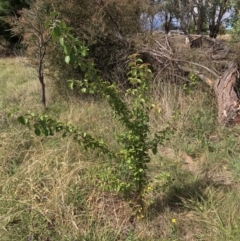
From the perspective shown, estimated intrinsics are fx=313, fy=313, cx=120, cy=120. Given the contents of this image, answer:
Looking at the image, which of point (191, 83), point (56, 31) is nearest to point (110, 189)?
point (56, 31)

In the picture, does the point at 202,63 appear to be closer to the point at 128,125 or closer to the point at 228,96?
the point at 228,96

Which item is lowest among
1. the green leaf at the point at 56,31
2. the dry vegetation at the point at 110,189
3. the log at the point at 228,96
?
the dry vegetation at the point at 110,189

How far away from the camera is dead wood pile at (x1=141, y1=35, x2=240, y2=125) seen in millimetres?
5078

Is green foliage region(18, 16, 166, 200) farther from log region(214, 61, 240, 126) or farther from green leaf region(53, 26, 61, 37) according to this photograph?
log region(214, 61, 240, 126)

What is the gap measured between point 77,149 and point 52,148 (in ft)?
1.05

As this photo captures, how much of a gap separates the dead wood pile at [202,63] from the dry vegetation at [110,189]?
59cm

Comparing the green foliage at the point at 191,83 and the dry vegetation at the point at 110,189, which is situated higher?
the green foliage at the point at 191,83

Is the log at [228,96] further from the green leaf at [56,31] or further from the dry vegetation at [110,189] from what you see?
the green leaf at [56,31]

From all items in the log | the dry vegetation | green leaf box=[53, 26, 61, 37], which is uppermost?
green leaf box=[53, 26, 61, 37]

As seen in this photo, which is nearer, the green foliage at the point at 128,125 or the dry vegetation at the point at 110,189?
the green foliage at the point at 128,125

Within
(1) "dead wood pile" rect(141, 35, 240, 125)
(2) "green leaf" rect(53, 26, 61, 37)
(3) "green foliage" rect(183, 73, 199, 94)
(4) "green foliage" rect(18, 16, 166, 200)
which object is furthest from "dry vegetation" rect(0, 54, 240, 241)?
(2) "green leaf" rect(53, 26, 61, 37)

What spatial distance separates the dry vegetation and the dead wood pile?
0.59 metres

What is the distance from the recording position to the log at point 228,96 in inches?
190

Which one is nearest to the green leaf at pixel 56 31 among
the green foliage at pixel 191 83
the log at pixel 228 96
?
the log at pixel 228 96
